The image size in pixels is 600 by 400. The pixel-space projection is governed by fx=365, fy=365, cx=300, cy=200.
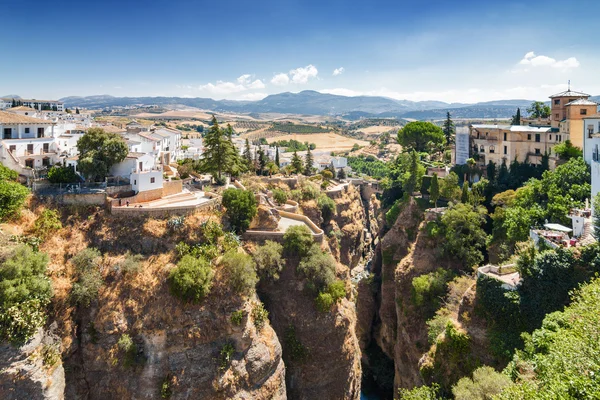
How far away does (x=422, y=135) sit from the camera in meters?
59.8

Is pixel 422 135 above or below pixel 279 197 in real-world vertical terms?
above

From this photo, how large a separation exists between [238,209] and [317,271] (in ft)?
26.2

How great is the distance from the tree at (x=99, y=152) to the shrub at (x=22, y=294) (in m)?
8.43

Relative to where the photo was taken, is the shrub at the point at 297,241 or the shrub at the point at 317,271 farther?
the shrub at the point at 297,241

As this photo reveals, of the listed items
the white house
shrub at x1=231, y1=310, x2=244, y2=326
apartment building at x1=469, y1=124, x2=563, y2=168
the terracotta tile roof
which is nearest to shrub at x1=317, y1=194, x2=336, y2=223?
apartment building at x1=469, y1=124, x2=563, y2=168

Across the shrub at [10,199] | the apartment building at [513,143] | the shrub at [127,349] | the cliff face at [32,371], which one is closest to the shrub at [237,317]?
the shrub at [127,349]

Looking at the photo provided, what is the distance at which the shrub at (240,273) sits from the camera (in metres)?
24.4

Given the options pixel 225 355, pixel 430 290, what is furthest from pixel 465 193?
pixel 225 355

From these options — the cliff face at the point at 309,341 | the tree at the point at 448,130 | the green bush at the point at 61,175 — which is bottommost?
the cliff face at the point at 309,341

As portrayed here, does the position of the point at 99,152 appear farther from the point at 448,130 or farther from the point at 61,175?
the point at 448,130

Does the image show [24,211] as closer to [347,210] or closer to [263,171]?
[263,171]

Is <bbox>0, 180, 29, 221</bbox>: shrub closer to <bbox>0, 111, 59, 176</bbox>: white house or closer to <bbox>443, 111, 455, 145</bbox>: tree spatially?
<bbox>0, 111, 59, 176</bbox>: white house

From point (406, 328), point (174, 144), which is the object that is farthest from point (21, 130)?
point (406, 328)

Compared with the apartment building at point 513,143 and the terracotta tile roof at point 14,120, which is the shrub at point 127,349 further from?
the apartment building at point 513,143
